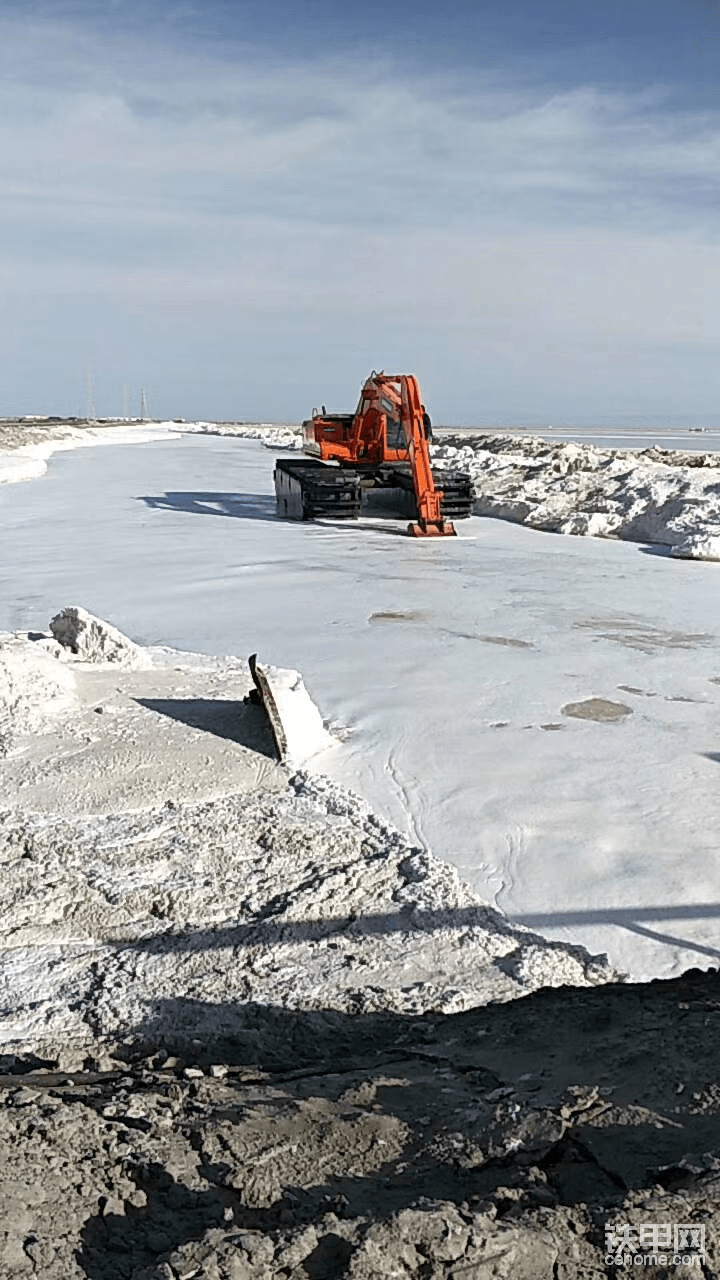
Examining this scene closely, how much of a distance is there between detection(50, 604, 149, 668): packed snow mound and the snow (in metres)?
0.22

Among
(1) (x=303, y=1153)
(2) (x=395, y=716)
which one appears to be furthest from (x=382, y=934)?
(2) (x=395, y=716)

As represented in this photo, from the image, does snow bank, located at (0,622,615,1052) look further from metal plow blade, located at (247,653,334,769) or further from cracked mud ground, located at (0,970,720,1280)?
cracked mud ground, located at (0,970,720,1280)

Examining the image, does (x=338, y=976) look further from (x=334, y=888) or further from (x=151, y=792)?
(x=151, y=792)

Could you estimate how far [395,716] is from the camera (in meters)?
6.92

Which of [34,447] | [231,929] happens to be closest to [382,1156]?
[231,929]

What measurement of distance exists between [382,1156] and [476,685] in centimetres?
A: 516

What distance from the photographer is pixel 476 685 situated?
762cm

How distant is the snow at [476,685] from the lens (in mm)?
4922

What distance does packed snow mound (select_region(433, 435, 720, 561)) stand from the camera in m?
15.4

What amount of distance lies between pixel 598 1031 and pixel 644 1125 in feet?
2.45

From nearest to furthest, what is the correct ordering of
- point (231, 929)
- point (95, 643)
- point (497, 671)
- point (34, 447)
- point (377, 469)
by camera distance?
point (231, 929) → point (95, 643) → point (497, 671) → point (377, 469) → point (34, 447)

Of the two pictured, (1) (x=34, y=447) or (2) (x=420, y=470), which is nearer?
(2) (x=420, y=470)

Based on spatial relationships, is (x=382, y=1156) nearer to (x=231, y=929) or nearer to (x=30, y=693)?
(x=231, y=929)

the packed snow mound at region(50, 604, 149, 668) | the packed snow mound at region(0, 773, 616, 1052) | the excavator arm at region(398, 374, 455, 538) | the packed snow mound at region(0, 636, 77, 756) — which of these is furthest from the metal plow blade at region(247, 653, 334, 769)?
the excavator arm at region(398, 374, 455, 538)
